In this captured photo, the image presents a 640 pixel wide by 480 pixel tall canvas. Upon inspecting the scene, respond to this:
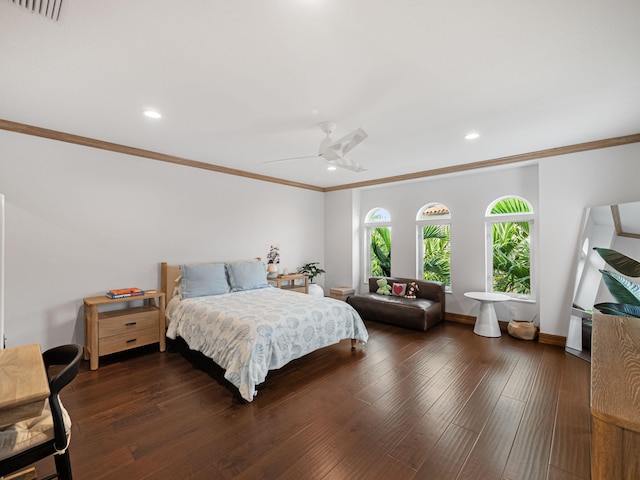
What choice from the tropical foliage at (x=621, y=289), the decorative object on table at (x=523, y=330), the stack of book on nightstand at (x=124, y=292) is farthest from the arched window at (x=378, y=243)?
the stack of book on nightstand at (x=124, y=292)

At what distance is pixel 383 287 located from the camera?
5.38 metres

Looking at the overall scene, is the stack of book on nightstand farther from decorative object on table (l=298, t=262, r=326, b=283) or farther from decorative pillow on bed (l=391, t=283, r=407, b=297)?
decorative pillow on bed (l=391, t=283, r=407, b=297)

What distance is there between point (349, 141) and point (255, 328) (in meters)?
1.92

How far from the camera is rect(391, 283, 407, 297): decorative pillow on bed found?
5.15 m

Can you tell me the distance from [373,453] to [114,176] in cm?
405

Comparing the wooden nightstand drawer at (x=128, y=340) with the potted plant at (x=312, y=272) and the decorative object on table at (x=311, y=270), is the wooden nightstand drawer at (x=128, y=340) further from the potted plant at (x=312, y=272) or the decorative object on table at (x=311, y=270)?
the decorative object on table at (x=311, y=270)

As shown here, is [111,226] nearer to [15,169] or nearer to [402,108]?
[15,169]

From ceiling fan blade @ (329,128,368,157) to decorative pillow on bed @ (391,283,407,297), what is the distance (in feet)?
10.00

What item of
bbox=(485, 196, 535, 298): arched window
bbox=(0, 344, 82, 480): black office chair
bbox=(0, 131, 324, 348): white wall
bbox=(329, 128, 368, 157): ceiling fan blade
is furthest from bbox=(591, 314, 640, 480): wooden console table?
bbox=(0, 131, 324, 348): white wall

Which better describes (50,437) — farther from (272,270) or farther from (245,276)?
(272,270)

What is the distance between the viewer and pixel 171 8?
1527 millimetres

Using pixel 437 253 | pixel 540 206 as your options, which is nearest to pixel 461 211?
pixel 437 253

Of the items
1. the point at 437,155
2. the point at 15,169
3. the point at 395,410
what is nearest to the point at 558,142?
the point at 437,155

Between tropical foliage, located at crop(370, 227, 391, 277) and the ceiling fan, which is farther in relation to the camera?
tropical foliage, located at crop(370, 227, 391, 277)
